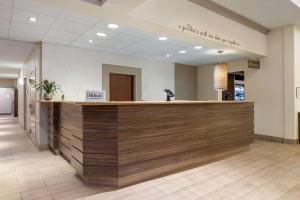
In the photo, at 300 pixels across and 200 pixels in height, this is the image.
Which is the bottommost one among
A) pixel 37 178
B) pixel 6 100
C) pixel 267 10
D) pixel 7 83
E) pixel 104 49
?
pixel 37 178

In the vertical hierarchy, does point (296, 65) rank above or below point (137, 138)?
above

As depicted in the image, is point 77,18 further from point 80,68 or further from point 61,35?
point 80,68

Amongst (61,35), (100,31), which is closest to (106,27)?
(100,31)

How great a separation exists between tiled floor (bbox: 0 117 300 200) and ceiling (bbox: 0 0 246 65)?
280cm

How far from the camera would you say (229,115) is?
178 inches

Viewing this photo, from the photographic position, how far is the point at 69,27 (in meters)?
4.46

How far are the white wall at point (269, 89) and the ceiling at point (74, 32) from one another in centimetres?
139

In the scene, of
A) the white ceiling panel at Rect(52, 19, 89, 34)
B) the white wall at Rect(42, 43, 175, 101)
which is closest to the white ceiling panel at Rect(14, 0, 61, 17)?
the white ceiling panel at Rect(52, 19, 89, 34)

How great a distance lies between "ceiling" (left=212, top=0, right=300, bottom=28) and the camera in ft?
14.1

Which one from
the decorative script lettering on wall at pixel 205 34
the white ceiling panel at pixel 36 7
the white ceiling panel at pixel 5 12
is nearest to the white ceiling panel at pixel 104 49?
the white ceiling panel at pixel 36 7

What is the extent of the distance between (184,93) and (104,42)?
4.55 m

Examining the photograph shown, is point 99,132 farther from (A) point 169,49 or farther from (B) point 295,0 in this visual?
(B) point 295,0

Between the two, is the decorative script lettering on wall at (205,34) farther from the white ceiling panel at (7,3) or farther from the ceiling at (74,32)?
the white ceiling panel at (7,3)

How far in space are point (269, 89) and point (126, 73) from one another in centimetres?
446
